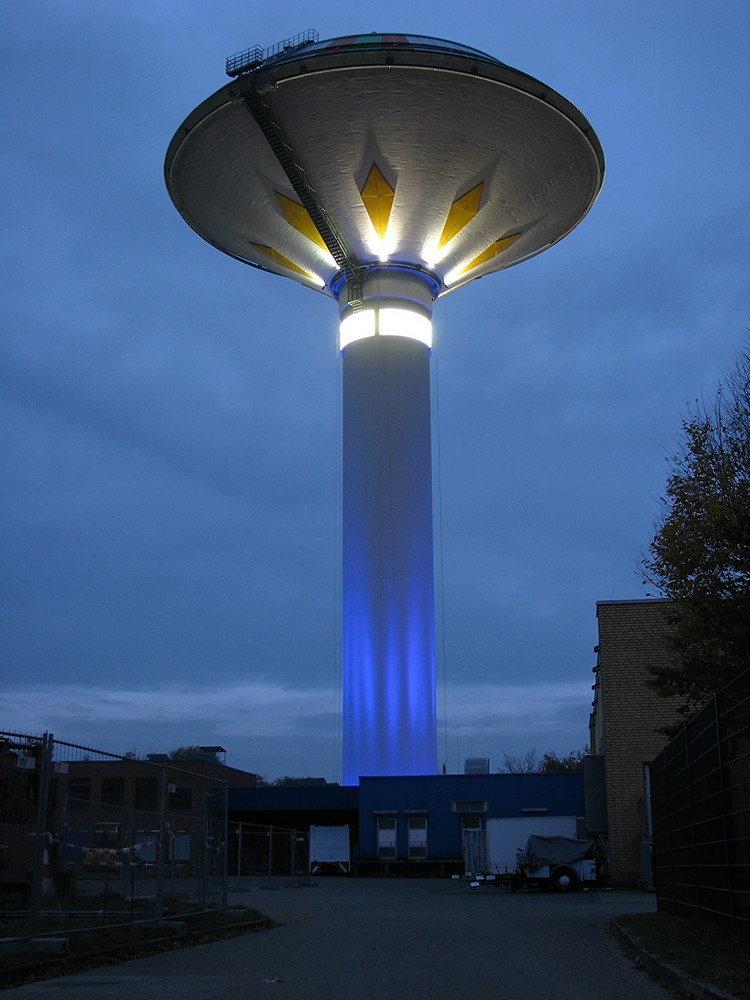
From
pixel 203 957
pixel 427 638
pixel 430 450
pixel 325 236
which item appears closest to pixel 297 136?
pixel 325 236

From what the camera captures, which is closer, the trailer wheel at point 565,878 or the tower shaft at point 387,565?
the trailer wheel at point 565,878

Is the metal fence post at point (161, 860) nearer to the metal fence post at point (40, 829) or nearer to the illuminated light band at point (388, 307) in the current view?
the metal fence post at point (40, 829)

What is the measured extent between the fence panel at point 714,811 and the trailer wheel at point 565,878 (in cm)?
1556

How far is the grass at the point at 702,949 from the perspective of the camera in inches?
408

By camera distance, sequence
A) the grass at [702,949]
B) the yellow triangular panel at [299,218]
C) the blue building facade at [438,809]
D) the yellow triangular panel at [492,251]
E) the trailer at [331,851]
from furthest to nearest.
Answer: the yellow triangular panel at [492,251], the trailer at [331,851], the yellow triangular panel at [299,218], the blue building facade at [438,809], the grass at [702,949]

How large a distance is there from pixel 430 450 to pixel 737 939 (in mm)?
42559

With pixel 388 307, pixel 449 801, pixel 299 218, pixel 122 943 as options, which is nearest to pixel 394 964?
pixel 122 943

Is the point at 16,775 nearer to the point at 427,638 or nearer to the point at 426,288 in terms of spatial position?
the point at 427,638

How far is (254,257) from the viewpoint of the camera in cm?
5612

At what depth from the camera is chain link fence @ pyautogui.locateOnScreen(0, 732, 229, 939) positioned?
13188mm

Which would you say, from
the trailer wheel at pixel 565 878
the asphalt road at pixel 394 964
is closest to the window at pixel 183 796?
the trailer wheel at pixel 565 878

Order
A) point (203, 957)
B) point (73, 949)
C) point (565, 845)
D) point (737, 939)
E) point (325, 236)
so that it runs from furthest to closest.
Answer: point (325, 236) < point (565, 845) < point (203, 957) < point (73, 949) < point (737, 939)

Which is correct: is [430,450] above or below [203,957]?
above

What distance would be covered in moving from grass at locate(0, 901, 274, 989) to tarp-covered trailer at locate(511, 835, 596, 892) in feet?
52.3
